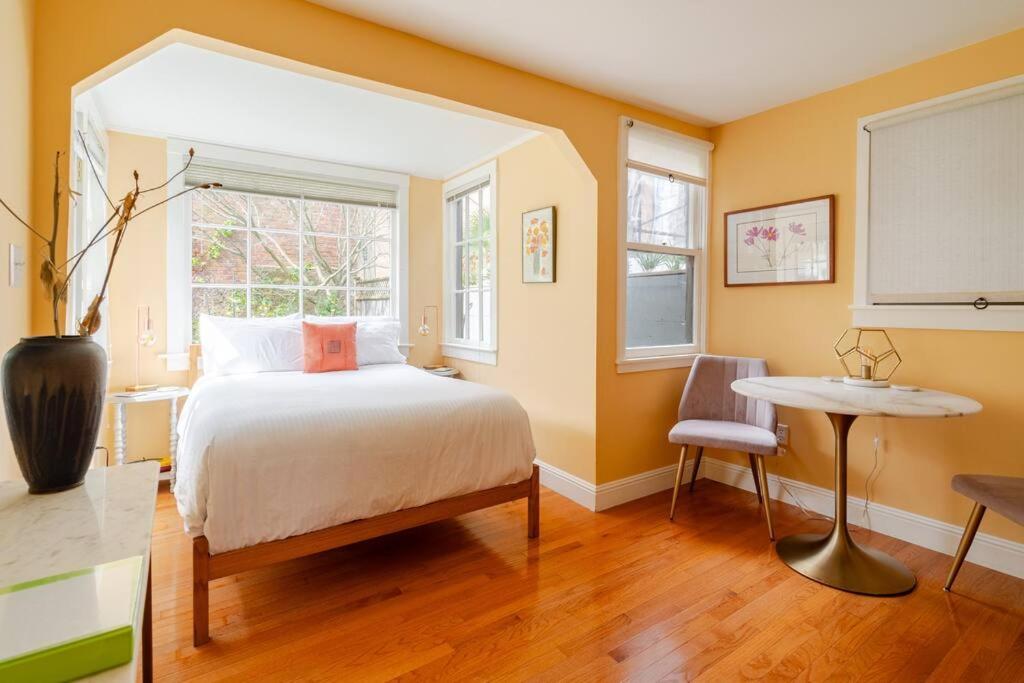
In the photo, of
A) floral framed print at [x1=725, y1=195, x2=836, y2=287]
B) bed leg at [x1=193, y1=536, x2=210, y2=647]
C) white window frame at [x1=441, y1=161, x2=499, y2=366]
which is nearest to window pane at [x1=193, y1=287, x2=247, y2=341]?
white window frame at [x1=441, y1=161, x2=499, y2=366]

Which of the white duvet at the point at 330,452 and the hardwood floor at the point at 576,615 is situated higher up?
the white duvet at the point at 330,452

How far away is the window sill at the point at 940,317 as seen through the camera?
2209 millimetres

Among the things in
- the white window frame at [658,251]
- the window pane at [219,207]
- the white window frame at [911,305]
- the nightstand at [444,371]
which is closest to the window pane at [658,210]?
the white window frame at [658,251]

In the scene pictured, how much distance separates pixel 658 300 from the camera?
3330mm

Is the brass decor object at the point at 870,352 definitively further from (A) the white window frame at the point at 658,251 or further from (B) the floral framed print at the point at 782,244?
(A) the white window frame at the point at 658,251

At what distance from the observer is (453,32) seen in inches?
86.2

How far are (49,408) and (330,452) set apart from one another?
92 cm

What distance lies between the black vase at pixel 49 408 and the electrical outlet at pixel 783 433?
3254 millimetres

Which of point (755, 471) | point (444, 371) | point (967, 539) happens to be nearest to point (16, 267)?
point (444, 371)

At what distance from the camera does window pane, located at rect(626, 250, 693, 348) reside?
10.5ft

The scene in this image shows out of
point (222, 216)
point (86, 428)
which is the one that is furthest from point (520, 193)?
point (86, 428)

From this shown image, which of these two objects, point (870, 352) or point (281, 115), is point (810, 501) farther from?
point (281, 115)

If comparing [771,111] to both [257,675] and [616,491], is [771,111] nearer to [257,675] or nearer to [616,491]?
[616,491]

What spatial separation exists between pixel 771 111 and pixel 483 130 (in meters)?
1.81
